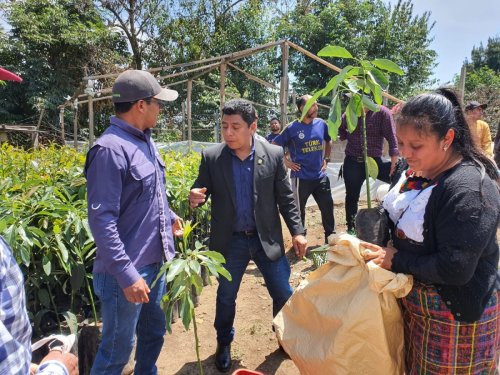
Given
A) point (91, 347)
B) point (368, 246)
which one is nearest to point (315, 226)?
point (91, 347)

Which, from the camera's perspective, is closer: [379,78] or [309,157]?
[379,78]

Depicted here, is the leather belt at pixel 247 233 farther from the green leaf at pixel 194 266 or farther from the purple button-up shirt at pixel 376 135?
the purple button-up shirt at pixel 376 135

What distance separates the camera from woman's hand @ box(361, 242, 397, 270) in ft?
4.90

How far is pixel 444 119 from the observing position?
4.48 ft

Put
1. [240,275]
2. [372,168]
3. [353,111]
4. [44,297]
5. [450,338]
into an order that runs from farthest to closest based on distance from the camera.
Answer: [240,275] → [44,297] → [372,168] → [353,111] → [450,338]

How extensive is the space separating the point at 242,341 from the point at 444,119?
7.78 ft

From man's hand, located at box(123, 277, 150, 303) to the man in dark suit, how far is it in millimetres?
751

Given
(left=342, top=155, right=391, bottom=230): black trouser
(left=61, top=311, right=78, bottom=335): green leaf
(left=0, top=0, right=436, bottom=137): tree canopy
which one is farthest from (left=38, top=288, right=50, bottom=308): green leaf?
(left=0, top=0, right=436, bottom=137): tree canopy

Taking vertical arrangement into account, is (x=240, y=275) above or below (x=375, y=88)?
below

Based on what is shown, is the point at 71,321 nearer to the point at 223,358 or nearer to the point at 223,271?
the point at 223,358

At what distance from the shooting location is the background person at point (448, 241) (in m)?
1.30

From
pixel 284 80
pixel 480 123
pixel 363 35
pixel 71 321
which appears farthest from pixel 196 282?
pixel 363 35

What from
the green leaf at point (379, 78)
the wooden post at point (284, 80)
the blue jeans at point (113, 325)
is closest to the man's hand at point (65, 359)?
the blue jeans at point (113, 325)

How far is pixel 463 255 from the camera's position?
50.9 inches
